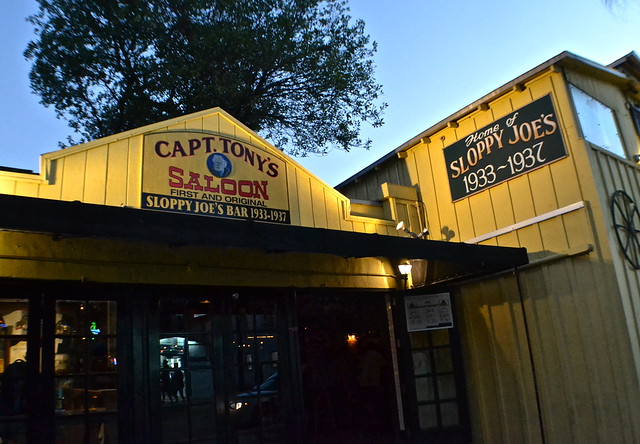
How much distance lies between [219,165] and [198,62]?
25.0 feet

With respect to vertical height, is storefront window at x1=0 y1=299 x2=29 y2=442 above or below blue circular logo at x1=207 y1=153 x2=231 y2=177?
below

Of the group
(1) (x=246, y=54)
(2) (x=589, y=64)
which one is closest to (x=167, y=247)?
(2) (x=589, y=64)

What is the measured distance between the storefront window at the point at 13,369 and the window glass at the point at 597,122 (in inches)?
287

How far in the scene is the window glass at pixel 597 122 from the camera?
746cm

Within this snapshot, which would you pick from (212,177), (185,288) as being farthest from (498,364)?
(212,177)

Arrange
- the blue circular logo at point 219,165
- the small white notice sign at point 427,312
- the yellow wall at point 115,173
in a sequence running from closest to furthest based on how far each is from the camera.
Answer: the yellow wall at point 115,173
the blue circular logo at point 219,165
the small white notice sign at point 427,312

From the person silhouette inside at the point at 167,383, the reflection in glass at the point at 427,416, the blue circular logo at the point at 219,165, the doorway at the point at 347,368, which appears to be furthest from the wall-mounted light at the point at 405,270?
the person silhouette inside at the point at 167,383

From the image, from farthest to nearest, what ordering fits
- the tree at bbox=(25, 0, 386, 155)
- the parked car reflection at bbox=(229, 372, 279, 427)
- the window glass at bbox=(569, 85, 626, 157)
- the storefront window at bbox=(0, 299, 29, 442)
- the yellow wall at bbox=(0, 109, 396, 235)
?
the tree at bbox=(25, 0, 386, 155), the window glass at bbox=(569, 85, 626, 157), the parked car reflection at bbox=(229, 372, 279, 427), the yellow wall at bbox=(0, 109, 396, 235), the storefront window at bbox=(0, 299, 29, 442)

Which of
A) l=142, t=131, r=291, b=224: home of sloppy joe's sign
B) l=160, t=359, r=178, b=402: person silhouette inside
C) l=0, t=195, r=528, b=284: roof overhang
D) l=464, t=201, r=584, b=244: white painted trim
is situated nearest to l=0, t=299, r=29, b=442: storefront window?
l=0, t=195, r=528, b=284: roof overhang

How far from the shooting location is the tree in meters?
13.7

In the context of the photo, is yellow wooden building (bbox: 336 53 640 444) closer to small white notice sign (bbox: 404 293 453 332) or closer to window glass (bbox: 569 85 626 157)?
window glass (bbox: 569 85 626 157)

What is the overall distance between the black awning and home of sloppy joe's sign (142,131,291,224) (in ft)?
3.91

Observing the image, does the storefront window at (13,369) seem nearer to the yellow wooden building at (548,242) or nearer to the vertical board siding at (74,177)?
the vertical board siding at (74,177)

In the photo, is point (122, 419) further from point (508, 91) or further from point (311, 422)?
point (508, 91)
